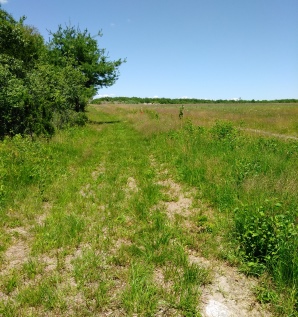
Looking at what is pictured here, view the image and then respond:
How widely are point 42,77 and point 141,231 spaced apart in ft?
47.4

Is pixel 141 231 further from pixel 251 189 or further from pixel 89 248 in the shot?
pixel 251 189

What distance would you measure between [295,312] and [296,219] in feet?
6.39

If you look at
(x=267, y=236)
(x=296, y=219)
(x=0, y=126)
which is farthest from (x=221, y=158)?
(x=0, y=126)

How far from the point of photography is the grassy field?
3014mm

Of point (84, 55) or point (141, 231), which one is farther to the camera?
point (84, 55)

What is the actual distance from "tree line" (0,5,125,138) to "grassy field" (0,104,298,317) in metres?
3.44

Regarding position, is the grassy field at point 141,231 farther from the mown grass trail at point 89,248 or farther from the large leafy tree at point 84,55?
the large leafy tree at point 84,55

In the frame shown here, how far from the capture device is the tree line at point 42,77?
38.5ft

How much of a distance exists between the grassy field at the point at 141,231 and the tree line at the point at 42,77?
11.3ft

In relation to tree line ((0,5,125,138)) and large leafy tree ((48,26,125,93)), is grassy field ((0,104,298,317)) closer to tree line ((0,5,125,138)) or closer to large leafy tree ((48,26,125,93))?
tree line ((0,5,125,138))

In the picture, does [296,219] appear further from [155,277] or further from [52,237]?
[52,237]

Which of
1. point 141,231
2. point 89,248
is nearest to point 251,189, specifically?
point 141,231

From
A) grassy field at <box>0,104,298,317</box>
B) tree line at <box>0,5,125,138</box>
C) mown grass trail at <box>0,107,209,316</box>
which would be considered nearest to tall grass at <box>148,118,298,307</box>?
grassy field at <box>0,104,298,317</box>

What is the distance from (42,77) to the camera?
16.0m
